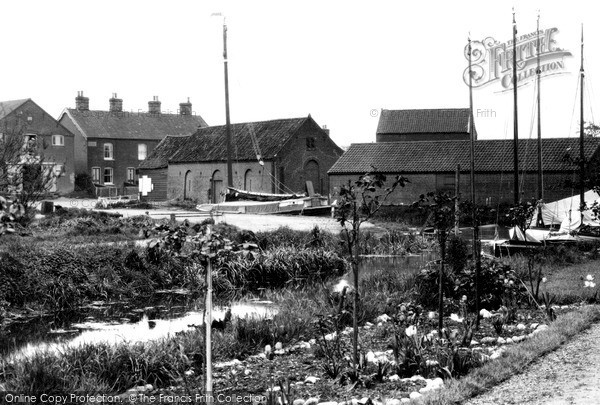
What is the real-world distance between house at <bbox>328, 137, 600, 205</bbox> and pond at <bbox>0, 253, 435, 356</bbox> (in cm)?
2286

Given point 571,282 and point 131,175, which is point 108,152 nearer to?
point 131,175

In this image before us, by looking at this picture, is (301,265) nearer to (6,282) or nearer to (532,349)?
(6,282)

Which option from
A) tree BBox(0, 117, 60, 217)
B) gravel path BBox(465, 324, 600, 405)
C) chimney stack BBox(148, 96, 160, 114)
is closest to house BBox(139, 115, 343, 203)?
chimney stack BBox(148, 96, 160, 114)

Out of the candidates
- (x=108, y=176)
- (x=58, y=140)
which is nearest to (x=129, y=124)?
(x=108, y=176)

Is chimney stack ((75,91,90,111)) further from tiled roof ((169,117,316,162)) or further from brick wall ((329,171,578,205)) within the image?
brick wall ((329,171,578,205))

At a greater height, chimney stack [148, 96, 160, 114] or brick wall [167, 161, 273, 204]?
chimney stack [148, 96, 160, 114]

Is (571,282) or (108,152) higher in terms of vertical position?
(108,152)

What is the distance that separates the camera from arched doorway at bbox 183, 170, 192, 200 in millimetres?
53312

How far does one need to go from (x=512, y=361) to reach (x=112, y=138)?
6026 centimetres

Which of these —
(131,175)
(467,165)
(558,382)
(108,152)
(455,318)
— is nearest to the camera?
(558,382)

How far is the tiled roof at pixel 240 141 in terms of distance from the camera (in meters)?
48.4

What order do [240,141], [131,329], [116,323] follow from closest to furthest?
[131,329]
[116,323]
[240,141]

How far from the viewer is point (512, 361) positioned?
8078 mm

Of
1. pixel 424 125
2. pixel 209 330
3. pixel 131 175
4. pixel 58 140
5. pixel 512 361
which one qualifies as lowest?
pixel 512 361
